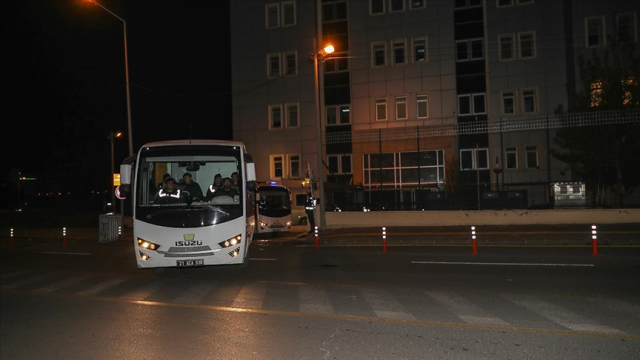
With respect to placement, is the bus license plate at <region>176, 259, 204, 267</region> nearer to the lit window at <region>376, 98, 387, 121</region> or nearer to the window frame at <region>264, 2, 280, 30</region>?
the lit window at <region>376, 98, 387, 121</region>

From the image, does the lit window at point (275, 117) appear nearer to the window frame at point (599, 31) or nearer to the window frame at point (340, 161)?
the window frame at point (340, 161)

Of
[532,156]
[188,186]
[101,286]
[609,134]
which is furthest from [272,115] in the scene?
[101,286]

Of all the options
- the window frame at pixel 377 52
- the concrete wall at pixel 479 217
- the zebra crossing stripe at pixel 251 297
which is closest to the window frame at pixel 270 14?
the window frame at pixel 377 52

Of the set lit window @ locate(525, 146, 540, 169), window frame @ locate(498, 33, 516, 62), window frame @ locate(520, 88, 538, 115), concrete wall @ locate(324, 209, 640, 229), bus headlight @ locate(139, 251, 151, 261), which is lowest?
concrete wall @ locate(324, 209, 640, 229)

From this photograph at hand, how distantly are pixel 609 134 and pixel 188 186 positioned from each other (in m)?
21.2

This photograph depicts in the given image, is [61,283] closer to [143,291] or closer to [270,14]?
[143,291]

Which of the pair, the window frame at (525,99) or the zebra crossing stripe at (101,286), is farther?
the window frame at (525,99)

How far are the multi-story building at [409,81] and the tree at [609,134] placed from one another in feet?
5.61

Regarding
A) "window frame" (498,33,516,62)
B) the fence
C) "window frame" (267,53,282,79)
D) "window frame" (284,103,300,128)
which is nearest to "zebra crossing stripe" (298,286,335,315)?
the fence

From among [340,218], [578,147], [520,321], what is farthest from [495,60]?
[520,321]

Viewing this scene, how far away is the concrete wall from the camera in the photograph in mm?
22562

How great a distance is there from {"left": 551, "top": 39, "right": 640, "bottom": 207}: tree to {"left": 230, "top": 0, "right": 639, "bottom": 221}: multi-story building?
171cm

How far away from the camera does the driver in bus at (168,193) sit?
1136cm

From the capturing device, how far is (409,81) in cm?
3441
